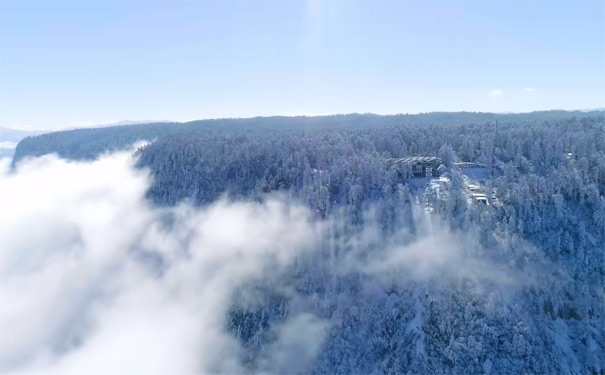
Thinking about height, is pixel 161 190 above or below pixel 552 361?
above

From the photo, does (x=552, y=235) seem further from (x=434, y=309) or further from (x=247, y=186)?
(x=247, y=186)

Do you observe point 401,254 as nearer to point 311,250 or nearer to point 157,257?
point 311,250

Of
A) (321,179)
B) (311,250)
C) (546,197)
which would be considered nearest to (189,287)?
(311,250)

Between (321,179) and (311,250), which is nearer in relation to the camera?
(311,250)

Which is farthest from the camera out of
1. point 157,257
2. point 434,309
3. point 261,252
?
point 157,257

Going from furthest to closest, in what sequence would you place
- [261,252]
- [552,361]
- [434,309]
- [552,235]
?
[261,252]
[552,235]
[434,309]
[552,361]

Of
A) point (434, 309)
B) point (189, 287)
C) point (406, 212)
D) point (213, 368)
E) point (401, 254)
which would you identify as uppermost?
point (406, 212)

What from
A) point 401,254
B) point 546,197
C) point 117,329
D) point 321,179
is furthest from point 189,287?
point 546,197
